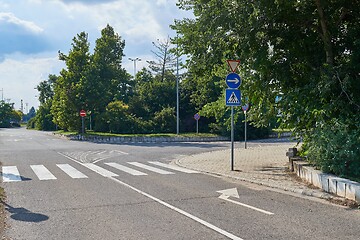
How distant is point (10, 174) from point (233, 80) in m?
7.97

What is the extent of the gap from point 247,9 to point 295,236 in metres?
6.78

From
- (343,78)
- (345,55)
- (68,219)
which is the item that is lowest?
(68,219)

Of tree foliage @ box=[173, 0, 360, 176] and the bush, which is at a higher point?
tree foliage @ box=[173, 0, 360, 176]

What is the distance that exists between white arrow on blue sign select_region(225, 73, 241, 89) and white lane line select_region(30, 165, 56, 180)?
6.34m

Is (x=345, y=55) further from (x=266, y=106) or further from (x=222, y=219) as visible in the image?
(x=222, y=219)

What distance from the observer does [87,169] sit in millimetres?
14484

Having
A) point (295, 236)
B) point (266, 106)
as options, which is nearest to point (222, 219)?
point (295, 236)

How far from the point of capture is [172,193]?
30.7ft

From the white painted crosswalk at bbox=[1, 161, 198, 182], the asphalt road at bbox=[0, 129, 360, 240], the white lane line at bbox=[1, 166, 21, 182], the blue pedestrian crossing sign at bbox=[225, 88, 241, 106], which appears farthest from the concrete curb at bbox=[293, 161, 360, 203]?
the white lane line at bbox=[1, 166, 21, 182]

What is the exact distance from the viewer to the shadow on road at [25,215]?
6995 mm

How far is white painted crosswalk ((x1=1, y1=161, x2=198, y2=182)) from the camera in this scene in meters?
12.5

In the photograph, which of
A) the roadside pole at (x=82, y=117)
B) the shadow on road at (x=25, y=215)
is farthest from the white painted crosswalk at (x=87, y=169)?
the roadside pole at (x=82, y=117)

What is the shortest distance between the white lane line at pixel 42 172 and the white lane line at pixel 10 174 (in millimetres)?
597

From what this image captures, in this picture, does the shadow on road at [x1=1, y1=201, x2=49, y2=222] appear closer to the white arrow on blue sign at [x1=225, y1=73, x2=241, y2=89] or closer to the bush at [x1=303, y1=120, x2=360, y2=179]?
the bush at [x1=303, y1=120, x2=360, y2=179]
